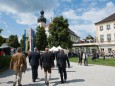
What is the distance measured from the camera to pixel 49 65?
1354cm

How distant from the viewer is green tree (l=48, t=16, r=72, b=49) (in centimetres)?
6789

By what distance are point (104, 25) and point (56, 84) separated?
230 feet

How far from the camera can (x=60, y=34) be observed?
2667 inches

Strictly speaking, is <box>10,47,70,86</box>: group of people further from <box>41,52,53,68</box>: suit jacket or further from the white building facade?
the white building facade

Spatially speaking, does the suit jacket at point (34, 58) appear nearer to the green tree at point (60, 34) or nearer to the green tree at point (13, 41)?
the green tree at point (60, 34)

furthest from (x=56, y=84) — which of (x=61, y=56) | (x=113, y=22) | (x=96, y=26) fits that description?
(x=96, y=26)

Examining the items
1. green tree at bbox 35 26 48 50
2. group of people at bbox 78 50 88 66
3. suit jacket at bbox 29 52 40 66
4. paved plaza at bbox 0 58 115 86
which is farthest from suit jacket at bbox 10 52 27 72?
green tree at bbox 35 26 48 50

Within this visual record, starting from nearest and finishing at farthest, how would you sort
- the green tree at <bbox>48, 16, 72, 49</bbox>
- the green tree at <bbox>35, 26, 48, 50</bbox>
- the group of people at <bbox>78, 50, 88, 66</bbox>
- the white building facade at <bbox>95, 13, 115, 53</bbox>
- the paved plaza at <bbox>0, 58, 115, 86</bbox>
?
the paved plaza at <bbox>0, 58, 115, 86</bbox>
the group of people at <bbox>78, 50, 88, 66</bbox>
the green tree at <bbox>48, 16, 72, 49</bbox>
the white building facade at <bbox>95, 13, 115, 53</bbox>
the green tree at <bbox>35, 26, 48, 50</bbox>

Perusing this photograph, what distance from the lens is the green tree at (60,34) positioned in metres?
67.9

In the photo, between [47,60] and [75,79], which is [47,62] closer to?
[47,60]

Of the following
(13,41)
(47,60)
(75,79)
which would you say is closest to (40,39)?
(13,41)

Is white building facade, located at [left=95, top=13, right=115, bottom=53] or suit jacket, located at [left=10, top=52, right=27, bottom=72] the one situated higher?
white building facade, located at [left=95, top=13, right=115, bottom=53]

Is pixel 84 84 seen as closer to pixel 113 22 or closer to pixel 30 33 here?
pixel 30 33

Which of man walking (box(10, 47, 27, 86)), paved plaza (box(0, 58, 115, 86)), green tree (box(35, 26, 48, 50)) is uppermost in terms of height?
green tree (box(35, 26, 48, 50))
